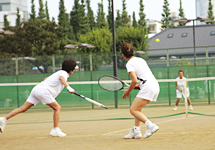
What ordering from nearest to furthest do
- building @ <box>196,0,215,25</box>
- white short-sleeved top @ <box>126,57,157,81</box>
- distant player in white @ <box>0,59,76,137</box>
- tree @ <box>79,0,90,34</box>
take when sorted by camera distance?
white short-sleeved top @ <box>126,57,157,81</box>, distant player in white @ <box>0,59,76,137</box>, tree @ <box>79,0,90,34</box>, building @ <box>196,0,215,25</box>

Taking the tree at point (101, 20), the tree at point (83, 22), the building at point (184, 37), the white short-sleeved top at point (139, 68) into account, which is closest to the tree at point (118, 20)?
the tree at point (101, 20)

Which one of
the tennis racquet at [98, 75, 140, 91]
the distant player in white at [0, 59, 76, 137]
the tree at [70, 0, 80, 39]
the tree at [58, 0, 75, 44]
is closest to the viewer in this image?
the distant player in white at [0, 59, 76, 137]

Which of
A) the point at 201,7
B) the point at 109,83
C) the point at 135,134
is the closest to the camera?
the point at 135,134

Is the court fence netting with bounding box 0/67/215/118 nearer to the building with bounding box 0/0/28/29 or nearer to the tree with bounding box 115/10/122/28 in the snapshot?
the tree with bounding box 115/10/122/28

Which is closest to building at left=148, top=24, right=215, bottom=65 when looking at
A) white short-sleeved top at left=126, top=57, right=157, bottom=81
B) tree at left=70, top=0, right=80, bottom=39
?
tree at left=70, top=0, right=80, bottom=39

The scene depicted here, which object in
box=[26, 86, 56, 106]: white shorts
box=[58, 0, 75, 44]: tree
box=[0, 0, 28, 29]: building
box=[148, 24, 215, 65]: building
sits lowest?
box=[26, 86, 56, 106]: white shorts

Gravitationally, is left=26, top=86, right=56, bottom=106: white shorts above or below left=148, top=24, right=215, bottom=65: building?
below

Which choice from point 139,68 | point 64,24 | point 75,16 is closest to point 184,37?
point 75,16

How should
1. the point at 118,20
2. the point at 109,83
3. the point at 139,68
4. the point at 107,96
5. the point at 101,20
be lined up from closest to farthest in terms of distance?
the point at 139,68
the point at 109,83
the point at 107,96
the point at 101,20
the point at 118,20

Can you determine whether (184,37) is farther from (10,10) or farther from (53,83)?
(53,83)

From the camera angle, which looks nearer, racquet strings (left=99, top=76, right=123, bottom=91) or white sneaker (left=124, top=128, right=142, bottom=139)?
white sneaker (left=124, top=128, right=142, bottom=139)

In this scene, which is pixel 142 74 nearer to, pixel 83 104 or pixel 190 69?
pixel 83 104

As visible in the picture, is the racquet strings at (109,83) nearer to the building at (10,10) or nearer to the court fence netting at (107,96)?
the court fence netting at (107,96)

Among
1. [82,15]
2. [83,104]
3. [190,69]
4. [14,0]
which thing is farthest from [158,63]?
[14,0]
